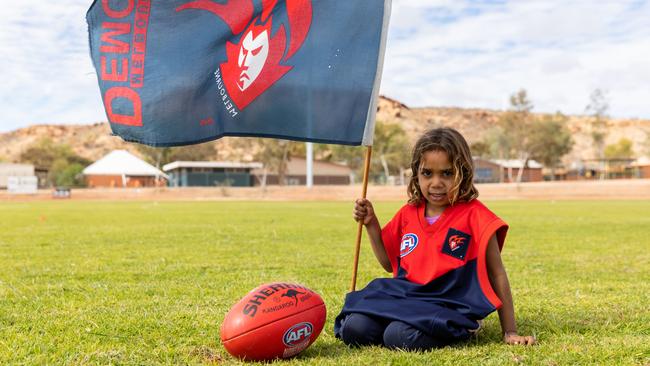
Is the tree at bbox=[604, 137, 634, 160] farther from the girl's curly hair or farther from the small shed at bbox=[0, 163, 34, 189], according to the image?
the girl's curly hair

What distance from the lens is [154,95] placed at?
195 inches

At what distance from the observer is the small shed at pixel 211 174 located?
276ft

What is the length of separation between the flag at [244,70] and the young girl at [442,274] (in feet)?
2.27

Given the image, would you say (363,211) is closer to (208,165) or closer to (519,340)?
(519,340)

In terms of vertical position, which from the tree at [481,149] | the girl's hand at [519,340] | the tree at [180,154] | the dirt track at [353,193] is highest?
the tree at [481,149]

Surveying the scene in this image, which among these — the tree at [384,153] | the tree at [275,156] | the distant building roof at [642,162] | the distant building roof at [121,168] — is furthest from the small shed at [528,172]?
the distant building roof at [121,168]

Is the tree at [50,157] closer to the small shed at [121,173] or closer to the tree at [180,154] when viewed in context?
the small shed at [121,173]

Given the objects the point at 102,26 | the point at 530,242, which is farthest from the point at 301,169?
the point at 102,26

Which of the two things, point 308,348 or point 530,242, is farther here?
point 530,242

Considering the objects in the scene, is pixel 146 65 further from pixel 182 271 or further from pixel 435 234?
pixel 182 271

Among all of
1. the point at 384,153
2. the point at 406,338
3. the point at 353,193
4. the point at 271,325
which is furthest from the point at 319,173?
the point at 271,325

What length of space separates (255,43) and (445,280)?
222 cm

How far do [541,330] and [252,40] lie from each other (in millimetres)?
3087

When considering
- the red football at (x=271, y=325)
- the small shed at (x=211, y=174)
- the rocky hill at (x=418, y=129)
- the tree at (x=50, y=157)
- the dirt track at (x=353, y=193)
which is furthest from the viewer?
the rocky hill at (x=418, y=129)
